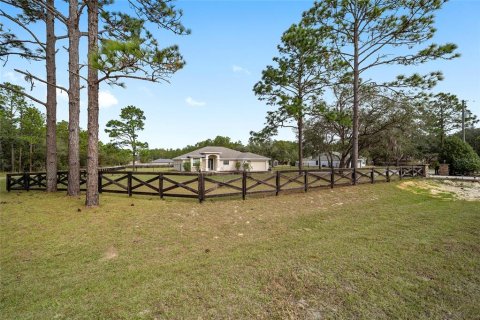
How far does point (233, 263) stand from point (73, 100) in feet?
25.8

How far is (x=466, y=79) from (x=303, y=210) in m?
16.0

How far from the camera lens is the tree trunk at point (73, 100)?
721cm

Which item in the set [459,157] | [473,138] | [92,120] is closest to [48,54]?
[92,120]

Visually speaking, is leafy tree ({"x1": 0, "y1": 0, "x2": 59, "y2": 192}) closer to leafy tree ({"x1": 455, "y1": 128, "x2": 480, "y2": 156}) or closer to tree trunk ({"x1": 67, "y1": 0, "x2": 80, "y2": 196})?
tree trunk ({"x1": 67, "y1": 0, "x2": 80, "y2": 196})

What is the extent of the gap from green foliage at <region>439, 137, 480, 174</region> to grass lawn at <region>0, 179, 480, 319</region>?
14.4m

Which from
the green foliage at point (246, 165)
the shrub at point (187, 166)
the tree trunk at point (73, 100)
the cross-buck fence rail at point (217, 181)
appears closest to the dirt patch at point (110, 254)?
the cross-buck fence rail at point (217, 181)

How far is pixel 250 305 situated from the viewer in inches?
94.5

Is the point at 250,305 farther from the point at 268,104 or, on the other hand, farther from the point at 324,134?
the point at 324,134

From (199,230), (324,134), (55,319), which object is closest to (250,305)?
(55,319)

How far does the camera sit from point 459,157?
16688 mm

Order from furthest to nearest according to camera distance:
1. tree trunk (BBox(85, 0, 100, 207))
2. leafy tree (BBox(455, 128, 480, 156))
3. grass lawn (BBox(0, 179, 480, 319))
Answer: leafy tree (BBox(455, 128, 480, 156)), tree trunk (BBox(85, 0, 100, 207)), grass lawn (BBox(0, 179, 480, 319))

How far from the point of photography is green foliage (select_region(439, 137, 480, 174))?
16.1 meters

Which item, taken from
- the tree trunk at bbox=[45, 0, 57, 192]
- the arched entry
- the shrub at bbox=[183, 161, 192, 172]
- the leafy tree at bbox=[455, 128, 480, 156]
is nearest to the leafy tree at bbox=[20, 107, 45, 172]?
the shrub at bbox=[183, 161, 192, 172]

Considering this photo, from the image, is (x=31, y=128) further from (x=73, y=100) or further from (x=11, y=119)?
(x=73, y=100)
